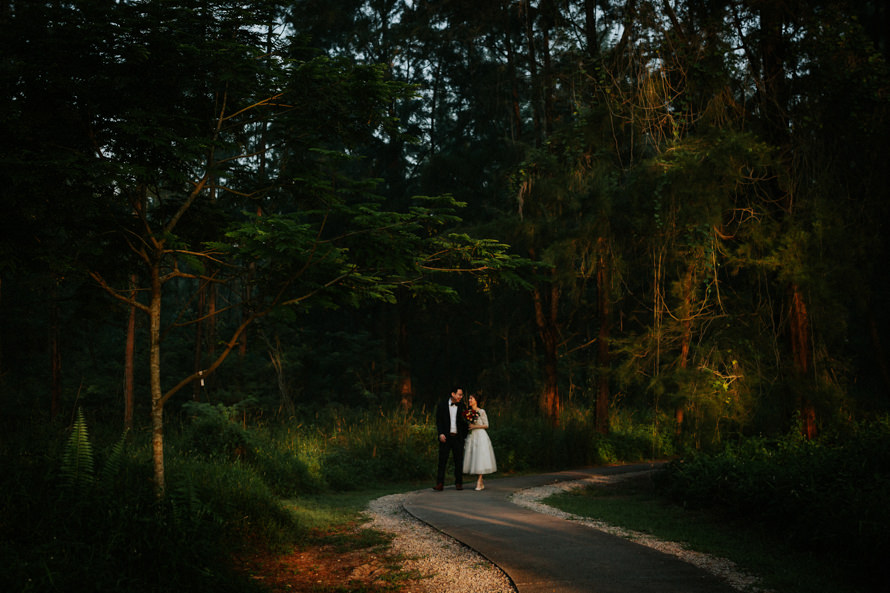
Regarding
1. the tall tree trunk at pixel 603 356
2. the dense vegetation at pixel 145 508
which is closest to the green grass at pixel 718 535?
the dense vegetation at pixel 145 508

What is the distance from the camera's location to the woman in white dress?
1258 centimetres

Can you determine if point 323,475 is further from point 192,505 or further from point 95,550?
point 95,550

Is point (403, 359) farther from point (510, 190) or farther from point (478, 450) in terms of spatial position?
point (478, 450)

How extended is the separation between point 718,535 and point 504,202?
1674 centimetres

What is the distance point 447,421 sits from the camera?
12.6 meters

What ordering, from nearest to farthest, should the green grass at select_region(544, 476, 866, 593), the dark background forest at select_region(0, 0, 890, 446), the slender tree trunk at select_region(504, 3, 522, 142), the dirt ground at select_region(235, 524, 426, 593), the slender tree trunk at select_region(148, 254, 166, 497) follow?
the green grass at select_region(544, 476, 866, 593) < the dirt ground at select_region(235, 524, 426, 593) < the dark background forest at select_region(0, 0, 890, 446) < the slender tree trunk at select_region(148, 254, 166, 497) < the slender tree trunk at select_region(504, 3, 522, 142)

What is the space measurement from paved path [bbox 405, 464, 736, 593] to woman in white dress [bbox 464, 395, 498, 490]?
1927 mm

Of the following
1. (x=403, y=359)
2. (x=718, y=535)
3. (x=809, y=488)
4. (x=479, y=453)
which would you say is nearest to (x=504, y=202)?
(x=403, y=359)

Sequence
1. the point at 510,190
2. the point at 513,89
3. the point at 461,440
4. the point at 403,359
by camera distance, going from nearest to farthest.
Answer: the point at 461,440 < the point at 510,190 < the point at 513,89 < the point at 403,359

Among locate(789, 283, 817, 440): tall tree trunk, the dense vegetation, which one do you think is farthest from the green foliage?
the dense vegetation

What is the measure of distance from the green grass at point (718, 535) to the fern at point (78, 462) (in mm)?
6562

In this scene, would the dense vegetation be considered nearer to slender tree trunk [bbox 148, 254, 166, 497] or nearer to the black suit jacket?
slender tree trunk [bbox 148, 254, 166, 497]

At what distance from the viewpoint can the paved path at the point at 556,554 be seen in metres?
5.81

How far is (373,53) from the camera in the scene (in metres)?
27.5
